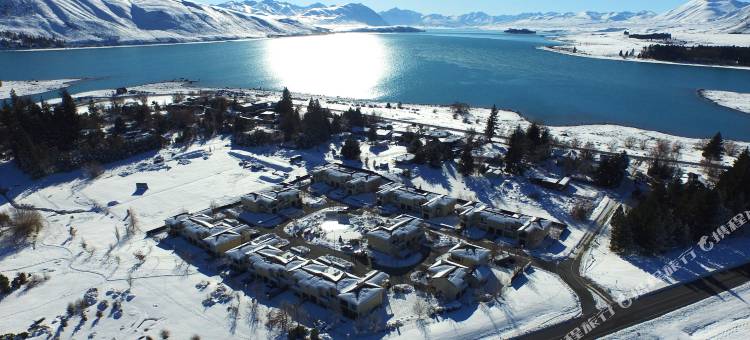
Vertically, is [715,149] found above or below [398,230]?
below

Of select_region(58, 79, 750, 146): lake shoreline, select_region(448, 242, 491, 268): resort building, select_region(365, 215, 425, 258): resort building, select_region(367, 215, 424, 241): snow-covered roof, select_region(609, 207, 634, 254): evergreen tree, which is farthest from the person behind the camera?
select_region(58, 79, 750, 146): lake shoreline

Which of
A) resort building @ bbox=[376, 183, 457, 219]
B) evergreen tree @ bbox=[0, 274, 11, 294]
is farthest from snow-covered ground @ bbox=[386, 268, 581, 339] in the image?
evergreen tree @ bbox=[0, 274, 11, 294]

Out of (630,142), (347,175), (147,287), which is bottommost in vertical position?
(630,142)

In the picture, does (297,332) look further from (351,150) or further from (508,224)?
(351,150)

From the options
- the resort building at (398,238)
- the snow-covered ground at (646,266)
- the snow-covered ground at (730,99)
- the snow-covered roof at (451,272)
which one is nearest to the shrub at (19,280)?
the resort building at (398,238)

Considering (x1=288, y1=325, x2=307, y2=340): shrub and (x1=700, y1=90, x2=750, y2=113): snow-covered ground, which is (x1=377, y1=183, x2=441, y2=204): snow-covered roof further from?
(x1=700, y1=90, x2=750, y2=113): snow-covered ground

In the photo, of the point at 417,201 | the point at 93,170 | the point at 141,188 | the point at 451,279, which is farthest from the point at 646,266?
the point at 93,170

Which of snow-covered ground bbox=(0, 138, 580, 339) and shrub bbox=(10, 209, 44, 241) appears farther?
shrub bbox=(10, 209, 44, 241)
